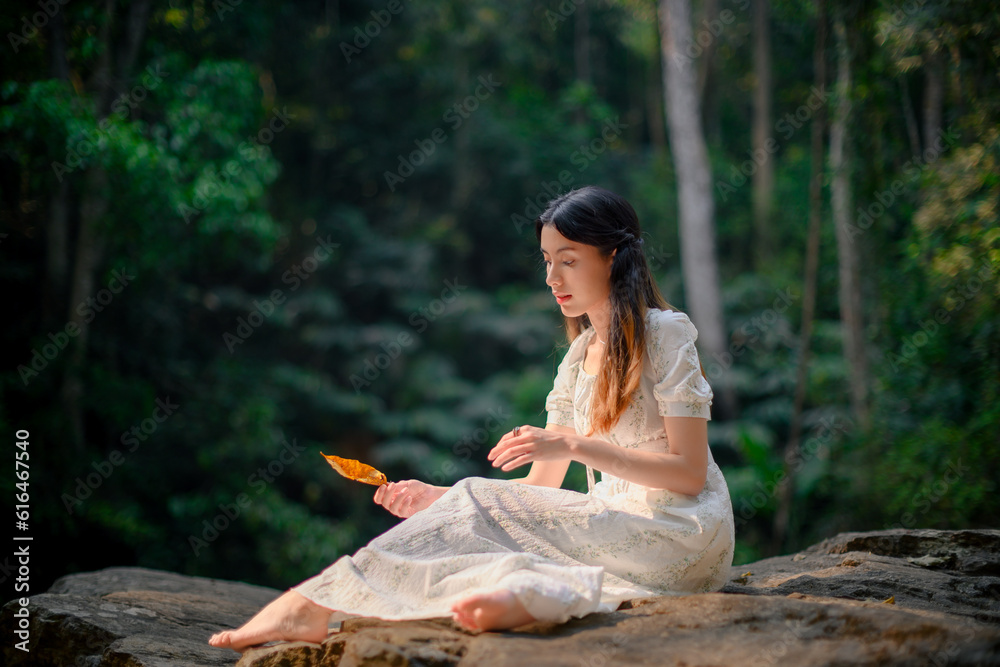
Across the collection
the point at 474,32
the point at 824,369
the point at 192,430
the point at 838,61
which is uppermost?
the point at 474,32

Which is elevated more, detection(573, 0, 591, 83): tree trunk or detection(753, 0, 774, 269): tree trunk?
detection(573, 0, 591, 83): tree trunk

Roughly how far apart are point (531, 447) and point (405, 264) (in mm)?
7263

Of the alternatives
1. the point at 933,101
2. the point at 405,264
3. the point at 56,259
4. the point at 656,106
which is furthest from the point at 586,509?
the point at 656,106

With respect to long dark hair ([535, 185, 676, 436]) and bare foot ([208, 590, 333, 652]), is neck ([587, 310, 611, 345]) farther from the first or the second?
bare foot ([208, 590, 333, 652])

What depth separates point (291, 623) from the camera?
1.80 metres

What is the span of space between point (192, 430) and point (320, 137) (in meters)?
4.16

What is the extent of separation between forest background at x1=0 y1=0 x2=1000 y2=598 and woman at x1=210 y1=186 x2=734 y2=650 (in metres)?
3.07

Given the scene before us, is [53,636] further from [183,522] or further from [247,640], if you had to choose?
[183,522]

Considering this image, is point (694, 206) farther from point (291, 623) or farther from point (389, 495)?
point (291, 623)

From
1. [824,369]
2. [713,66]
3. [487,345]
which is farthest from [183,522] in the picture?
[713,66]

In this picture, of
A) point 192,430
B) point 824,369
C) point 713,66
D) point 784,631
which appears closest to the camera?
point 784,631

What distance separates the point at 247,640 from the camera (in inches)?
72.6

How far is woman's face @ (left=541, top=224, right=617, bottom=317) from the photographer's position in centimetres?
201

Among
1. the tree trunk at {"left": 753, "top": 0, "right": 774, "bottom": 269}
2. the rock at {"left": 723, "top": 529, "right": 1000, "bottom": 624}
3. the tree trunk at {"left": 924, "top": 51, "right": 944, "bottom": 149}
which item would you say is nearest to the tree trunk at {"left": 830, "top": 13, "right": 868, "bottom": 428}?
the tree trunk at {"left": 924, "top": 51, "right": 944, "bottom": 149}
